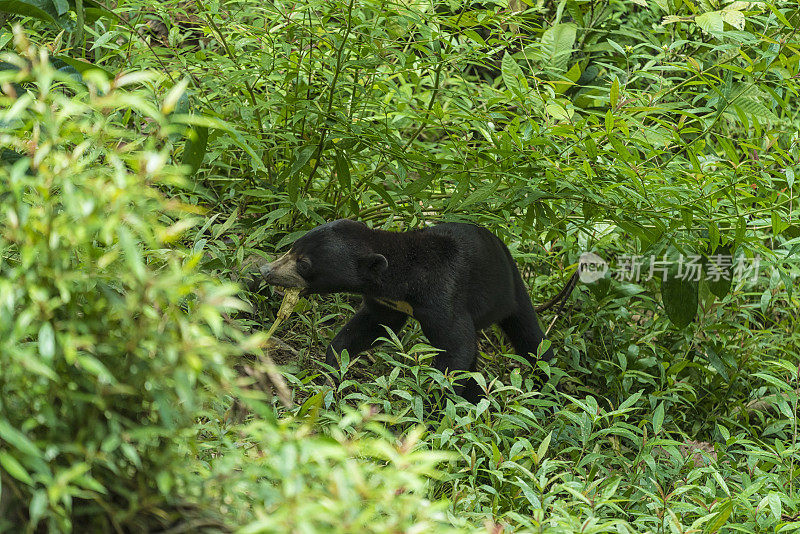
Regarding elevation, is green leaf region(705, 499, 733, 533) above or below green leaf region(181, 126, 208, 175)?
below

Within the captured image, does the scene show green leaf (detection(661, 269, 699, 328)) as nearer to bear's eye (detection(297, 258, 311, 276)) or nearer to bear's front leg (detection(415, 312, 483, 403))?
bear's front leg (detection(415, 312, 483, 403))

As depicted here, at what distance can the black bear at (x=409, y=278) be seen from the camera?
13.8 feet

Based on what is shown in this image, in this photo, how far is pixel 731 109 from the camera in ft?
14.2

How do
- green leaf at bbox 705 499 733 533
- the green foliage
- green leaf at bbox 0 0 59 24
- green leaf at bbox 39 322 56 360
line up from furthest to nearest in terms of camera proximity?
the green foliage < green leaf at bbox 705 499 733 533 < green leaf at bbox 0 0 59 24 < green leaf at bbox 39 322 56 360

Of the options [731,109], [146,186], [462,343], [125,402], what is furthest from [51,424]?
[731,109]

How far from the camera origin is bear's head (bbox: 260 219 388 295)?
4.21 m

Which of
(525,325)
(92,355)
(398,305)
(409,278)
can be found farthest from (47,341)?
(525,325)

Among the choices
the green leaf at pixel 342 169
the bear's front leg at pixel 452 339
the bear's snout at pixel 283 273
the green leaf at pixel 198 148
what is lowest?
the bear's front leg at pixel 452 339

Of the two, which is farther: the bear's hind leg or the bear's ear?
the bear's hind leg

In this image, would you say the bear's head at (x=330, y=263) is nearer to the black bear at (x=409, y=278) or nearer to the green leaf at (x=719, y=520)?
the black bear at (x=409, y=278)

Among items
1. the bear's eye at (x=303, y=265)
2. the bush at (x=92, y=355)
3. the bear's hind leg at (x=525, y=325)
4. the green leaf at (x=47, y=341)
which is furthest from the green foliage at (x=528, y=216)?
the green leaf at (x=47, y=341)

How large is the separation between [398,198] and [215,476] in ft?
10.7

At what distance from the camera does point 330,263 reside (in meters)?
4.21

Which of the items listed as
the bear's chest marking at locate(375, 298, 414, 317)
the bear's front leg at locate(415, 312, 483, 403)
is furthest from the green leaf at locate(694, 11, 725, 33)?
the bear's chest marking at locate(375, 298, 414, 317)
